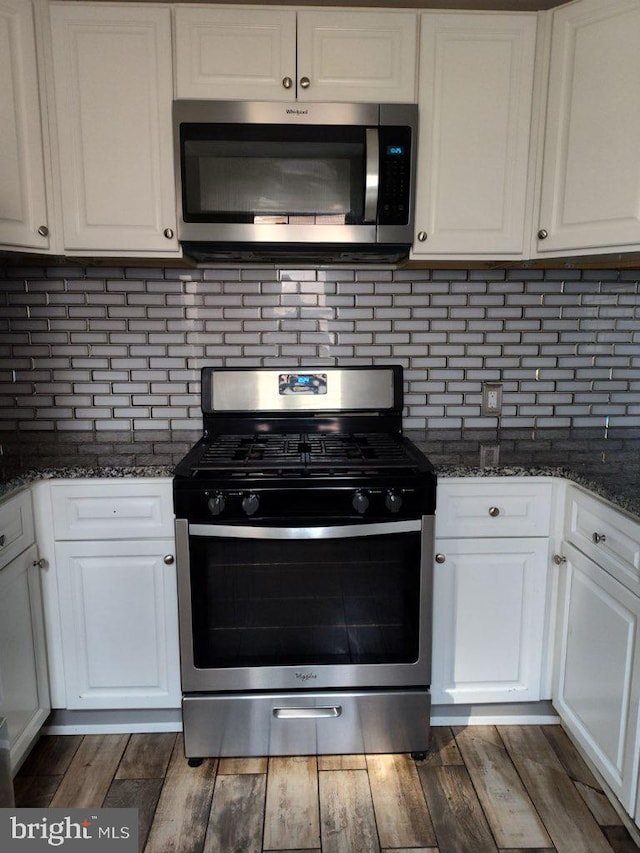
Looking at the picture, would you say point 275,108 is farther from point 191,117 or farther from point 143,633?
point 143,633

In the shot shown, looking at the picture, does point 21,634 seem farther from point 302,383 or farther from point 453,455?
point 453,455

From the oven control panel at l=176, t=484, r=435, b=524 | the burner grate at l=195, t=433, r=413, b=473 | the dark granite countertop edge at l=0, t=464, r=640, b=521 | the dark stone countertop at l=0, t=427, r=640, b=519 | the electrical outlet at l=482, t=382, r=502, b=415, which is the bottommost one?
the oven control panel at l=176, t=484, r=435, b=524

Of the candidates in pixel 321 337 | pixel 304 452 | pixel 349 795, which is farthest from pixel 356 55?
pixel 349 795

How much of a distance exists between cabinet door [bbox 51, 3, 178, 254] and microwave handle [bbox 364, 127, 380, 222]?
606mm

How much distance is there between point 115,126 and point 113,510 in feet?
3.88

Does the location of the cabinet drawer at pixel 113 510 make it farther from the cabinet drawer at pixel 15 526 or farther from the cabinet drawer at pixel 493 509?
the cabinet drawer at pixel 493 509

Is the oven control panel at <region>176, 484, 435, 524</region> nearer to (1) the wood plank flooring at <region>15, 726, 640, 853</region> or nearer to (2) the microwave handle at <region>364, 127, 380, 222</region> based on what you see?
(1) the wood plank flooring at <region>15, 726, 640, 853</region>

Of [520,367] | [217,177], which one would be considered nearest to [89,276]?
[217,177]

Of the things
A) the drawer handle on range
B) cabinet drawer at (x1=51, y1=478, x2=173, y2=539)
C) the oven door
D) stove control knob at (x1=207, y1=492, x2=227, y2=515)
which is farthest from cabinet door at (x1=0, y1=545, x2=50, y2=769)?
the drawer handle on range

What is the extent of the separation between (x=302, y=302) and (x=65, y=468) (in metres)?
1.01

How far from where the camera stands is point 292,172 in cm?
182

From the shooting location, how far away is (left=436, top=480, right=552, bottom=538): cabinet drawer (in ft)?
6.02

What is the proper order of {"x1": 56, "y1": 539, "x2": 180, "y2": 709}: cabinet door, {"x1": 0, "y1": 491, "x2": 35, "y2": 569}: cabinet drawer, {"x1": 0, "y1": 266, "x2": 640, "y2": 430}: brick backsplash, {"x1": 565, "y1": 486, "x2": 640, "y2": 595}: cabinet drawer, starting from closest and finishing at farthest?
1. {"x1": 565, "y1": 486, "x2": 640, "y2": 595}: cabinet drawer
2. {"x1": 0, "y1": 491, "x2": 35, "y2": 569}: cabinet drawer
3. {"x1": 56, "y1": 539, "x2": 180, "y2": 709}: cabinet door
4. {"x1": 0, "y1": 266, "x2": 640, "y2": 430}: brick backsplash

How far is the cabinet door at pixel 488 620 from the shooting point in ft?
6.12
